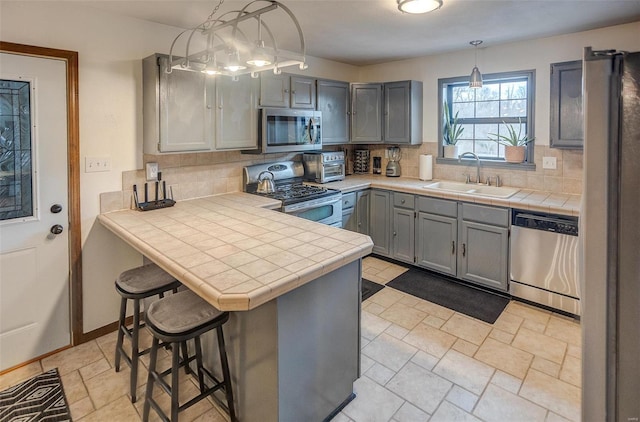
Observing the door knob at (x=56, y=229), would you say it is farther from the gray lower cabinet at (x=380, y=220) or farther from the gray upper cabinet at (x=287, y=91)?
the gray lower cabinet at (x=380, y=220)

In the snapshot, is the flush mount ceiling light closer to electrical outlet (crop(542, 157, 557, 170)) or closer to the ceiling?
the ceiling

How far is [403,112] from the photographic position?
14.1ft

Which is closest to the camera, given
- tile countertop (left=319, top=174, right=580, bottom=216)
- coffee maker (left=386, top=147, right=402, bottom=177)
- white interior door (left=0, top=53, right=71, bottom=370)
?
white interior door (left=0, top=53, right=71, bottom=370)

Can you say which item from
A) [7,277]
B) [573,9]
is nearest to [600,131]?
[573,9]

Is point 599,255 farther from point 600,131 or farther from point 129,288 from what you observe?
point 129,288

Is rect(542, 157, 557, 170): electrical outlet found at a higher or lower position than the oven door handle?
higher

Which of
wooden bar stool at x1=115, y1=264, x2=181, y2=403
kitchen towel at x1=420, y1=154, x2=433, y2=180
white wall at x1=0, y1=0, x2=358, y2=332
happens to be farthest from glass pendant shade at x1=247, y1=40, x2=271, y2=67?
kitchen towel at x1=420, y1=154, x2=433, y2=180

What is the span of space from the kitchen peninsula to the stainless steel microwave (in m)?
1.39

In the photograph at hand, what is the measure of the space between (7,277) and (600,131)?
3.12 m

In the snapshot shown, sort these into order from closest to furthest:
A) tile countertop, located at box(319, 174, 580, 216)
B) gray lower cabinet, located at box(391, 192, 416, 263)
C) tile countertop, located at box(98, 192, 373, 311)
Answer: tile countertop, located at box(98, 192, 373, 311) → tile countertop, located at box(319, 174, 580, 216) → gray lower cabinet, located at box(391, 192, 416, 263)

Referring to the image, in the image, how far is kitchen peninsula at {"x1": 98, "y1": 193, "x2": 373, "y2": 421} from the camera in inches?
62.2

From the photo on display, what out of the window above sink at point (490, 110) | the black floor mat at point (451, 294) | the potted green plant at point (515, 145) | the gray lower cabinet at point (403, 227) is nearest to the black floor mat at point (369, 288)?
the black floor mat at point (451, 294)

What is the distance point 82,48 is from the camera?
2.53 metres

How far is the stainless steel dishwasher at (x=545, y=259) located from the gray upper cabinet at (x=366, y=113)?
1976 mm
